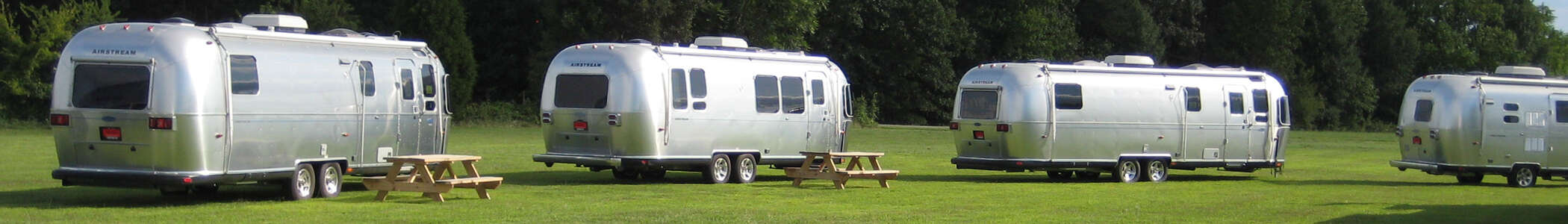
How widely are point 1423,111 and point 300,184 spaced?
17.5 metres

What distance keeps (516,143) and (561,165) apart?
967 cm

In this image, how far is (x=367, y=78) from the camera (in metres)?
19.5

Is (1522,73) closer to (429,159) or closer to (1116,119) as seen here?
(1116,119)

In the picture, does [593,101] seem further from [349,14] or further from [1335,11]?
[1335,11]

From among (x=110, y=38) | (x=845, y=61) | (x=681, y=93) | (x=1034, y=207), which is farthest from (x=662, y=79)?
(x=845, y=61)

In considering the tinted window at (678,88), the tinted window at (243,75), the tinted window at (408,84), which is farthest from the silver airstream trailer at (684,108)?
the tinted window at (243,75)

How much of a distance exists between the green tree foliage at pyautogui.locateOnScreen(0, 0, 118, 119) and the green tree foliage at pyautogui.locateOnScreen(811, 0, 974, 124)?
26.4 meters

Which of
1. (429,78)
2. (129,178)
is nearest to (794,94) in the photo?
(429,78)

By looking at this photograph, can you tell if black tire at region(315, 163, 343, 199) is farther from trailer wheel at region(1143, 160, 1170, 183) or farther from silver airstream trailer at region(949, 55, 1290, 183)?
trailer wheel at region(1143, 160, 1170, 183)

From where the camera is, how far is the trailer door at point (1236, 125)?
88.6ft

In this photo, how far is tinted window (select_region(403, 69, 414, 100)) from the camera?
20.2 meters

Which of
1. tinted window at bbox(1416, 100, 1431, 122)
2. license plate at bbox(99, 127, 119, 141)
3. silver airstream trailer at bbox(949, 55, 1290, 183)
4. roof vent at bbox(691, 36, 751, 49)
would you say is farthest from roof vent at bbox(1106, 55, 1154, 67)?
license plate at bbox(99, 127, 119, 141)

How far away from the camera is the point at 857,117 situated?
58.3 metres

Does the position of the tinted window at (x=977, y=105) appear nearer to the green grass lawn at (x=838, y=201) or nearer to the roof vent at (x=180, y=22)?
the green grass lawn at (x=838, y=201)
